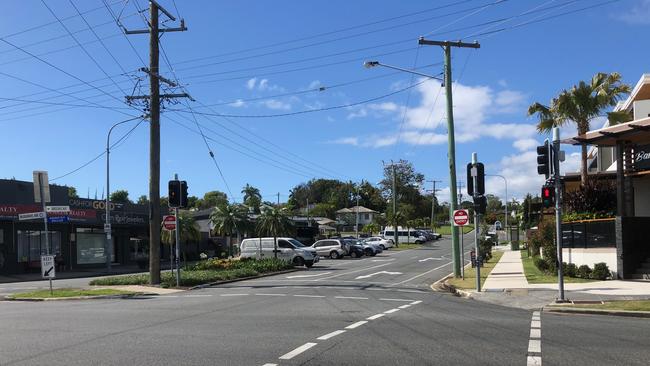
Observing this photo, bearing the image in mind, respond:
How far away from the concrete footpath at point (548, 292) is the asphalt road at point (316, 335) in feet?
5.20

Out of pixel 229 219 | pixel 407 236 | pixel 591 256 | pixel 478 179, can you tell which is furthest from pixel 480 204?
pixel 407 236

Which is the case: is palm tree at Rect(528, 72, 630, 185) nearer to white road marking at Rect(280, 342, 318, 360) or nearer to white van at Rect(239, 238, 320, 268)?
white van at Rect(239, 238, 320, 268)

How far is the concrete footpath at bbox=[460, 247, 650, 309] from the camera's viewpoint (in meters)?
16.5

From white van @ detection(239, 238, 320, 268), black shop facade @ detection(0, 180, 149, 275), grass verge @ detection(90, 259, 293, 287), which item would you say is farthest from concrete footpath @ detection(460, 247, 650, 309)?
black shop facade @ detection(0, 180, 149, 275)

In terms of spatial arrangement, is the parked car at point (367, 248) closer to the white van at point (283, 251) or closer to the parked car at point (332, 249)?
the parked car at point (332, 249)

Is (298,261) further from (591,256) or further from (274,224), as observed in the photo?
(591,256)

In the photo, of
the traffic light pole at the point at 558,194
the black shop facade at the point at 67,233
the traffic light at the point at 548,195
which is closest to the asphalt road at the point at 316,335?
the traffic light pole at the point at 558,194

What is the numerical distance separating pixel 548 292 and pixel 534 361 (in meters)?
11.2

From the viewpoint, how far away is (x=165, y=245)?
54812 mm

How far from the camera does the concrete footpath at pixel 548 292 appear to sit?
1652cm

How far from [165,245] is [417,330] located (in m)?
46.9

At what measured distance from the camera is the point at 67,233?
1709 inches

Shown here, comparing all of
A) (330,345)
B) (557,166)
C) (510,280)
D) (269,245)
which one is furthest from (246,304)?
(269,245)

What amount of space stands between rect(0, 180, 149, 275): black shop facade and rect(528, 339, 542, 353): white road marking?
3499 cm
